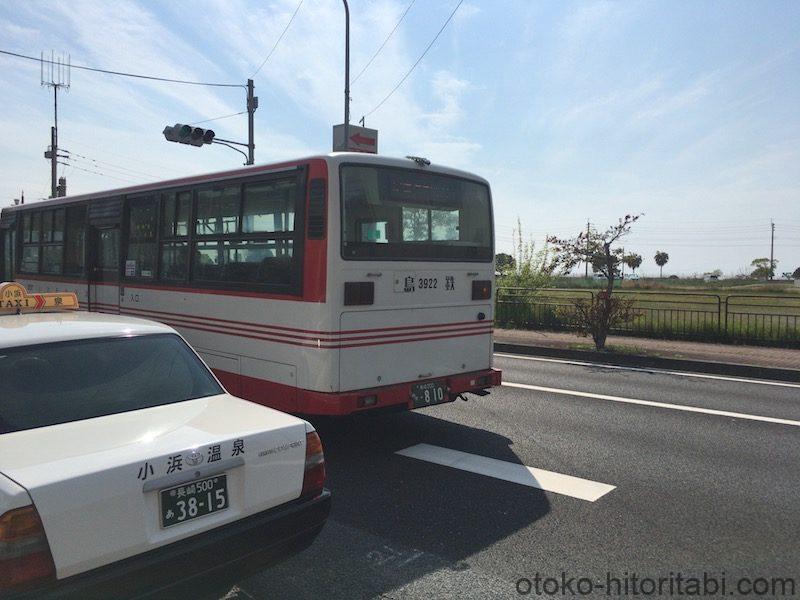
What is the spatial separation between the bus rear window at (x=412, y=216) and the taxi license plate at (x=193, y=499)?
3.05 meters

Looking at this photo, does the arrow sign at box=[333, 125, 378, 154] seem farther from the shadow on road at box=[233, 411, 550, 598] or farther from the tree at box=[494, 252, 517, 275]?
the shadow on road at box=[233, 411, 550, 598]

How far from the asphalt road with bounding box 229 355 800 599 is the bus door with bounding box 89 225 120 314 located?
3.91 m

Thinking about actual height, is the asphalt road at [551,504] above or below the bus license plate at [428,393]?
below

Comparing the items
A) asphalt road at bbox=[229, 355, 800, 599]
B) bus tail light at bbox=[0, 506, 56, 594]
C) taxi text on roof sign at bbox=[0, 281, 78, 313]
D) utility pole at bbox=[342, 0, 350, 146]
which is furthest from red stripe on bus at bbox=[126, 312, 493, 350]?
utility pole at bbox=[342, 0, 350, 146]

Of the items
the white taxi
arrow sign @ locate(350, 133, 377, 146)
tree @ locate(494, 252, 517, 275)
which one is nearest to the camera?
the white taxi

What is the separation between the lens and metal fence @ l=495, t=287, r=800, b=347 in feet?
42.8

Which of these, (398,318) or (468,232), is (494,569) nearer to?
(398,318)

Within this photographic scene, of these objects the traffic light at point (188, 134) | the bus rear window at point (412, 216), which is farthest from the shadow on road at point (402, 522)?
the traffic light at point (188, 134)

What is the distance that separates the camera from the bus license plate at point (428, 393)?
6.18 m

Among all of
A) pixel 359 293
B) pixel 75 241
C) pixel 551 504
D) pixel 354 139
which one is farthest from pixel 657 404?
pixel 354 139

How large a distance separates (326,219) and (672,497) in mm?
3720

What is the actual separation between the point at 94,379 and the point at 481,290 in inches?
174

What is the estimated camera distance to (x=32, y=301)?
4941 mm

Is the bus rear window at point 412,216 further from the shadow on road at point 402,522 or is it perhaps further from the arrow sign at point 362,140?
the arrow sign at point 362,140
